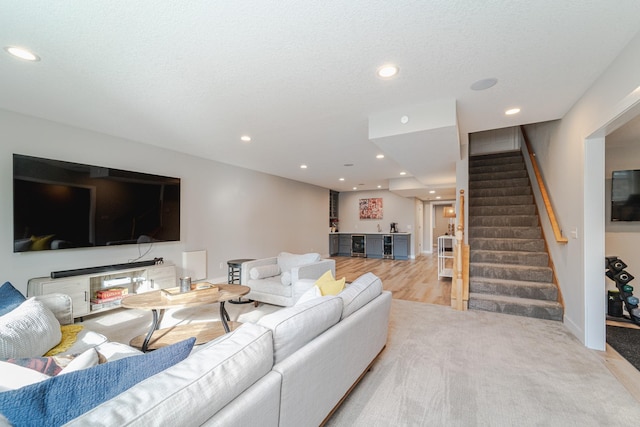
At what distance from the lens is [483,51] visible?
6.64 feet

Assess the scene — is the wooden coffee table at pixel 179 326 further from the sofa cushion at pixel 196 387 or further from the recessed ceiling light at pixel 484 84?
the recessed ceiling light at pixel 484 84

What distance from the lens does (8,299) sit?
73.8 inches

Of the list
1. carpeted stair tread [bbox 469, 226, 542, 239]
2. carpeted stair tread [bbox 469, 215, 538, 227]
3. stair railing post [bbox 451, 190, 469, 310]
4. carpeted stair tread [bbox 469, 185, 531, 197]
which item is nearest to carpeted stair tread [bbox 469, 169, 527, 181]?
carpeted stair tread [bbox 469, 185, 531, 197]

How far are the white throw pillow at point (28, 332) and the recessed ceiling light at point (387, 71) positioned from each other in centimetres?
292

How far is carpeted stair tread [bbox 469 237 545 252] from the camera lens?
173 inches

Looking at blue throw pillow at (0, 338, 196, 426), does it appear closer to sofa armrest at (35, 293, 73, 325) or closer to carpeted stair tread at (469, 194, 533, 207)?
sofa armrest at (35, 293, 73, 325)

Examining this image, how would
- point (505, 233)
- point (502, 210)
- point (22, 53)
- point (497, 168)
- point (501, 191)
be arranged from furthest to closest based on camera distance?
point (497, 168) → point (501, 191) → point (502, 210) → point (505, 233) → point (22, 53)

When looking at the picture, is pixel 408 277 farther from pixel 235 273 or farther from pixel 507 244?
pixel 235 273

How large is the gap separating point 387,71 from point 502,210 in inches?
170

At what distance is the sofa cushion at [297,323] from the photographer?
1.29 m

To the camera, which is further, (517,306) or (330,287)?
(517,306)

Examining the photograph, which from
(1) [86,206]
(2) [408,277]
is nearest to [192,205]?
(1) [86,206]

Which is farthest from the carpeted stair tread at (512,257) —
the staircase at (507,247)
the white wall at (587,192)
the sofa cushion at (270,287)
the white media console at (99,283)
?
the white media console at (99,283)

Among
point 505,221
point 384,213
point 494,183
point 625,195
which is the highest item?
point 494,183
